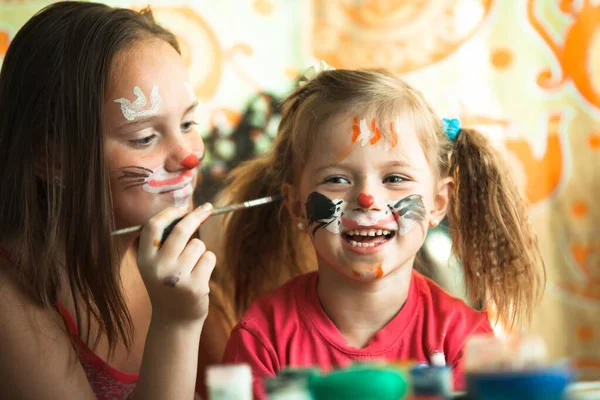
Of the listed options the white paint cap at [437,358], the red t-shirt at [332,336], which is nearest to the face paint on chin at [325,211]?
the red t-shirt at [332,336]

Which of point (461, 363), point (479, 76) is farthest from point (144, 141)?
point (479, 76)

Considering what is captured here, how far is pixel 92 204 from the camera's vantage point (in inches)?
48.8

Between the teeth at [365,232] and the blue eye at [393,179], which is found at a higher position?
the blue eye at [393,179]

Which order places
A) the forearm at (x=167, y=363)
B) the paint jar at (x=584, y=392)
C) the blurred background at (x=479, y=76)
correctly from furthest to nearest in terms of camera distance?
the blurred background at (x=479, y=76)
the forearm at (x=167, y=363)
the paint jar at (x=584, y=392)

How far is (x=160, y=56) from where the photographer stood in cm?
136

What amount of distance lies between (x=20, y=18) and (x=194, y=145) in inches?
61.2

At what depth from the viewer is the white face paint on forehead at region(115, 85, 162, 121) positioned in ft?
4.25

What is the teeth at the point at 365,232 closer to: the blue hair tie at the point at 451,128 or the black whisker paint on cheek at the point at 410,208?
the black whisker paint on cheek at the point at 410,208

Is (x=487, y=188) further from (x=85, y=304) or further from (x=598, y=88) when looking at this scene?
(x=598, y=88)

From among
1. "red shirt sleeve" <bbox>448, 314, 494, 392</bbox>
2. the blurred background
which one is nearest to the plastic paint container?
"red shirt sleeve" <bbox>448, 314, 494, 392</bbox>

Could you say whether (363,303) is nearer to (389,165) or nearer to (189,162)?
(389,165)

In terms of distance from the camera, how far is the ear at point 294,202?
1.38 meters

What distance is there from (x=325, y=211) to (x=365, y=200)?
79mm

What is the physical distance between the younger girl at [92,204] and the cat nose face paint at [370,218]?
0.21 meters
